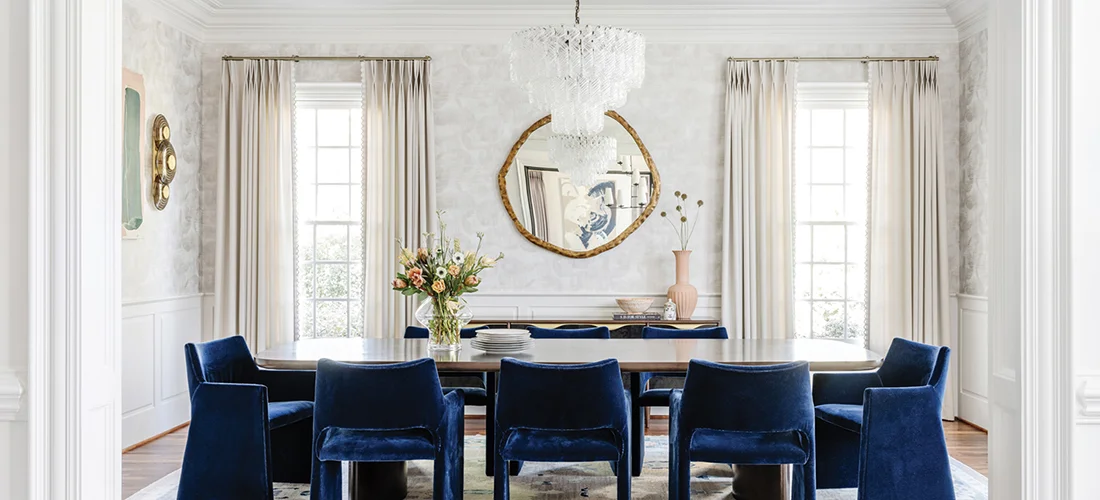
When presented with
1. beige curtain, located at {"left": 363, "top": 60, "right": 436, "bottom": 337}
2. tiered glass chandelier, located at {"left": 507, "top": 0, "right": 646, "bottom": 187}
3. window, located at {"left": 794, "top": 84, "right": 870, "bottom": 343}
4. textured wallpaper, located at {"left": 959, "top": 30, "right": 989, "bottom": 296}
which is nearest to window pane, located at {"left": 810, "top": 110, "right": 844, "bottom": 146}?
window, located at {"left": 794, "top": 84, "right": 870, "bottom": 343}

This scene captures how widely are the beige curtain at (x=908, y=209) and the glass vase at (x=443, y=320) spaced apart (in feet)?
11.4

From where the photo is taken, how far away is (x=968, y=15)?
5.40 metres

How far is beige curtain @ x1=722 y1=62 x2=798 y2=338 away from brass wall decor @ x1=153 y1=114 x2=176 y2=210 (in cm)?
399

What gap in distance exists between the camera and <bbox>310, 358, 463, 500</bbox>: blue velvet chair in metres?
2.92

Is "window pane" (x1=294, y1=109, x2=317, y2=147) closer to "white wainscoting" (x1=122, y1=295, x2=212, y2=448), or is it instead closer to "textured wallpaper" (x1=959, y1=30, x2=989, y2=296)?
"white wainscoting" (x1=122, y1=295, x2=212, y2=448)

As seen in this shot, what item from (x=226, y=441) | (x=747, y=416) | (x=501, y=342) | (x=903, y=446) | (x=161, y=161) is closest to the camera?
(x=747, y=416)

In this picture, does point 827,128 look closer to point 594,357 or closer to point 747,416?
point 594,357

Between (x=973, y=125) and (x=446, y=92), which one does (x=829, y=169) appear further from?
(x=446, y=92)

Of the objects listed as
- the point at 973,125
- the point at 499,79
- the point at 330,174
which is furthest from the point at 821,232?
the point at 330,174

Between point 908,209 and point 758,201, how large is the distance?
1089 millimetres

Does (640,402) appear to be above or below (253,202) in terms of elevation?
below

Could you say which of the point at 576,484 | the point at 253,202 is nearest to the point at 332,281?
the point at 253,202

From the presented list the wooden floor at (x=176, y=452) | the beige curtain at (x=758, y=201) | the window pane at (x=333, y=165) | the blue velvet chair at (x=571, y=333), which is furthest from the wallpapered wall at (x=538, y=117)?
the blue velvet chair at (x=571, y=333)
